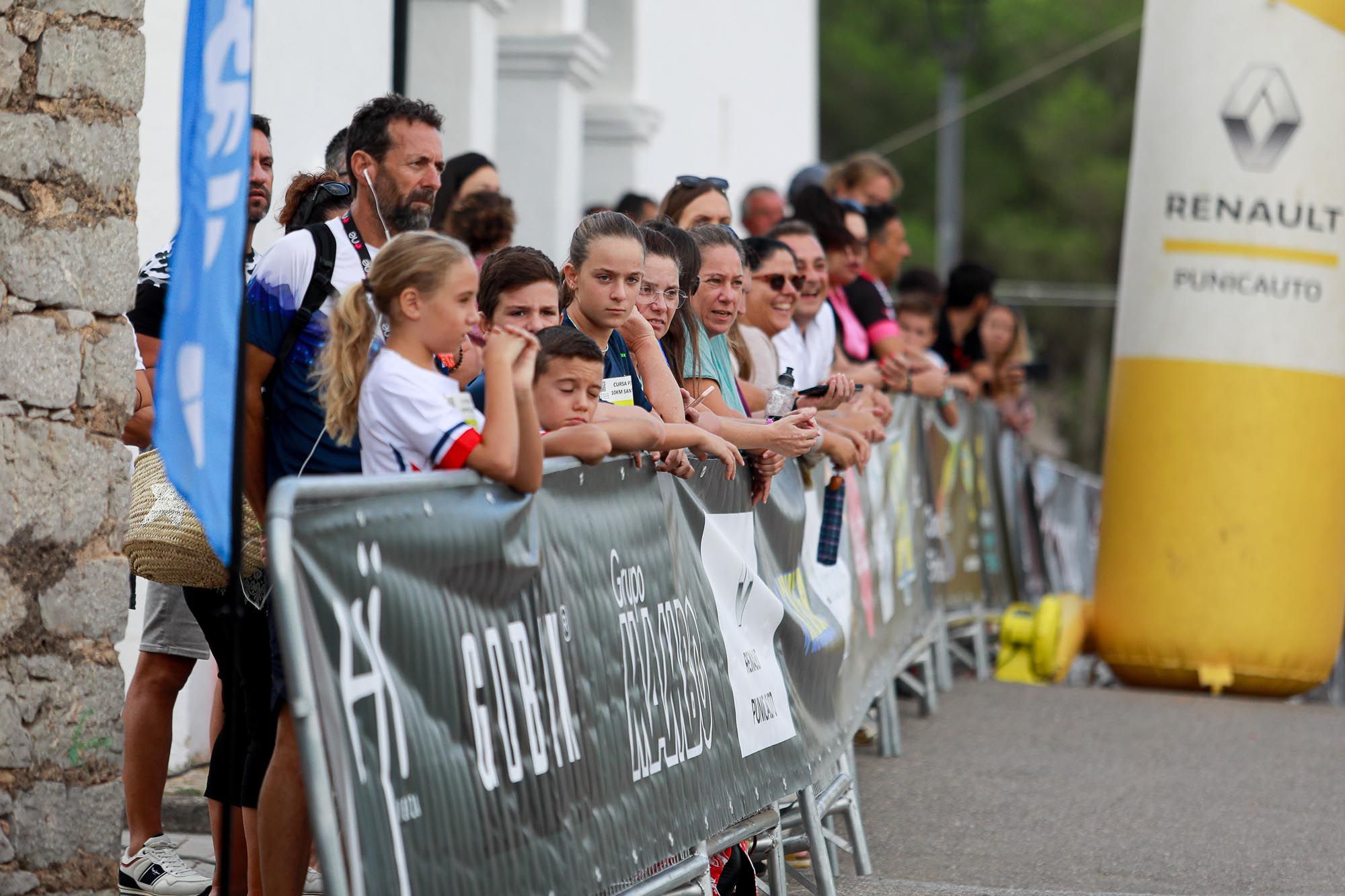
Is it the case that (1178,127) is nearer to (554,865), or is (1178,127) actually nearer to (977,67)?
(554,865)

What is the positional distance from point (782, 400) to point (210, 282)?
2485 millimetres

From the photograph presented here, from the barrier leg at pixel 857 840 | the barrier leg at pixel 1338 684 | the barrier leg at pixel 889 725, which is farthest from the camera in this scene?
the barrier leg at pixel 1338 684

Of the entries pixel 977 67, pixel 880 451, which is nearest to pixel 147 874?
pixel 880 451

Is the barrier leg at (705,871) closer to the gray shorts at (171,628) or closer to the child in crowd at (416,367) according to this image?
the child in crowd at (416,367)

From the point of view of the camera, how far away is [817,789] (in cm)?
537

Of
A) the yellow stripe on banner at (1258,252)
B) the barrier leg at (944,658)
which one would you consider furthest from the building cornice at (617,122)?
the barrier leg at (944,658)

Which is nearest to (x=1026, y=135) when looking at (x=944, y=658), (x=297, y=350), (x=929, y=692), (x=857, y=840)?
(x=944, y=658)

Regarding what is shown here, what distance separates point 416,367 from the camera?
3.68 m

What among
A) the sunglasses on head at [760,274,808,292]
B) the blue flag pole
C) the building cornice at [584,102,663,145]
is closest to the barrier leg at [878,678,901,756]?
the sunglasses on head at [760,274,808,292]

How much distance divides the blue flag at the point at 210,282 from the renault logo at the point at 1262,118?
787 cm

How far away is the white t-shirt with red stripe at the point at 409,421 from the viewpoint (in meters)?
3.57

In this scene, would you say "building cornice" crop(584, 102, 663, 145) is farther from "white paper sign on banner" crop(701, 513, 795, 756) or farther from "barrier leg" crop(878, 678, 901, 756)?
"white paper sign on banner" crop(701, 513, 795, 756)

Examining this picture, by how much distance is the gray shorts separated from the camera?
4.74m

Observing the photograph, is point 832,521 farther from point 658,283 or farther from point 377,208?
point 377,208
